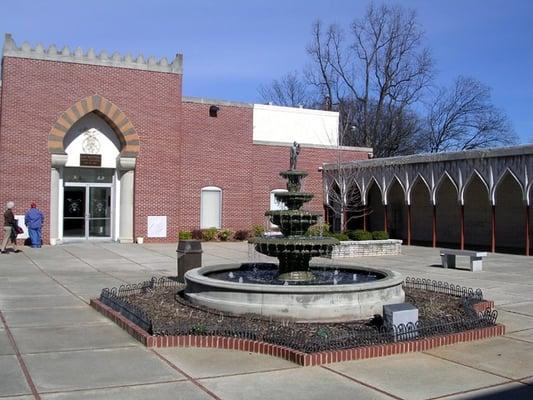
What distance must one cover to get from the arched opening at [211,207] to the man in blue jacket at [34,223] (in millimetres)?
7810

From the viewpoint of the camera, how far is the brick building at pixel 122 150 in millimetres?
24172

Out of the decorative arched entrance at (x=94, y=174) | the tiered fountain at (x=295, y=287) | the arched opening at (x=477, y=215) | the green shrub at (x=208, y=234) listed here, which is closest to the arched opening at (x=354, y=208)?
the arched opening at (x=477, y=215)

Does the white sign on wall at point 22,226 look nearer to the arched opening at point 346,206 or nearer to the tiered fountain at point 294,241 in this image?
the arched opening at point 346,206

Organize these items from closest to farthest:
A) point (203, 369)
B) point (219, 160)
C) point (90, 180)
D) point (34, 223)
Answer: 1. point (203, 369)
2. point (34, 223)
3. point (90, 180)
4. point (219, 160)

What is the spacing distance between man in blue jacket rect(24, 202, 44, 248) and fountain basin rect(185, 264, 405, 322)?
1506 cm

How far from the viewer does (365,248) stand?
72.9 feet

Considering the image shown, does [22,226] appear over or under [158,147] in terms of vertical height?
under

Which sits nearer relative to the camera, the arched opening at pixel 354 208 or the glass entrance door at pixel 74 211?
the glass entrance door at pixel 74 211

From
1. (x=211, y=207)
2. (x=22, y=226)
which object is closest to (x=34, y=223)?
(x=22, y=226)

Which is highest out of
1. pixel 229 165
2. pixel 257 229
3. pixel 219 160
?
pixel 219 160

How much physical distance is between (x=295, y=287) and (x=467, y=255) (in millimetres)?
10327

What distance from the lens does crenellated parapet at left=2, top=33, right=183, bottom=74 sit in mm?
23953

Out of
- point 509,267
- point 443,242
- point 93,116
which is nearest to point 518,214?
point 443,242

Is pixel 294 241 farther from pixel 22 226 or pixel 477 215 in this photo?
pixel 477 215
